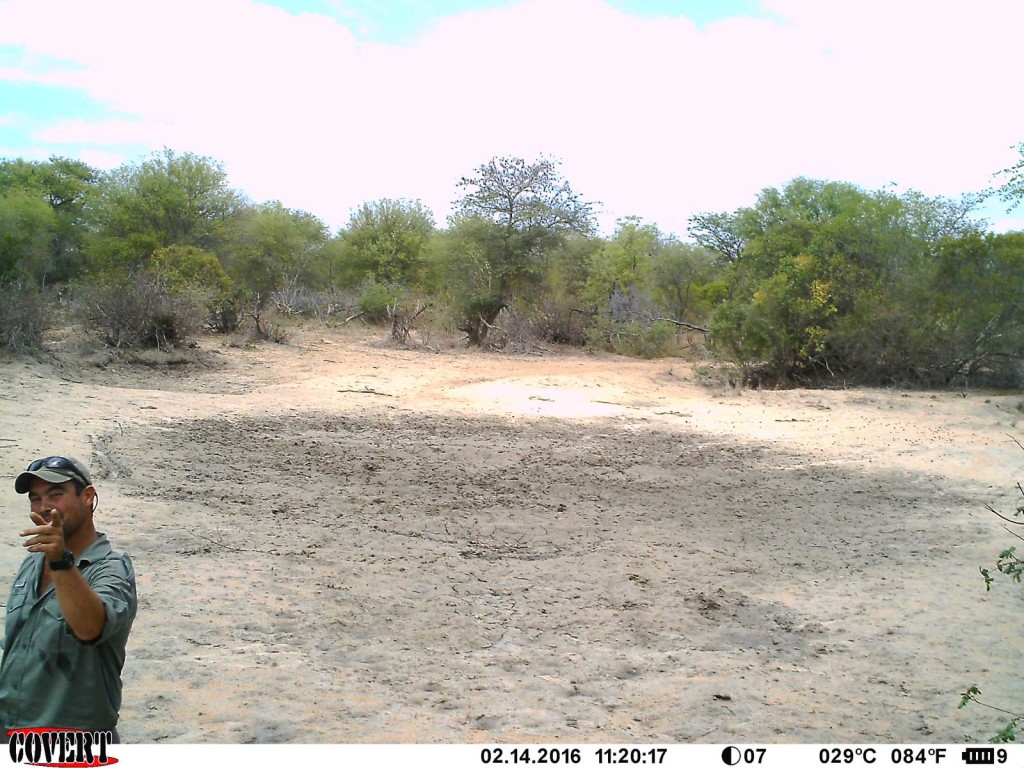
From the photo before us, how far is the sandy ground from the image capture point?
389 centimetres

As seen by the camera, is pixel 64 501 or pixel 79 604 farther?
pixel 64 501

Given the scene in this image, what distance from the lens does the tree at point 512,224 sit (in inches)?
1002

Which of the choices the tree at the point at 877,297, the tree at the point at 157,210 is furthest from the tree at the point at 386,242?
the tree at the point at 877,297

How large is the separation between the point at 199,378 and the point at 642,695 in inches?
494

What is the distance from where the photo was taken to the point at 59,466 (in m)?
2.51

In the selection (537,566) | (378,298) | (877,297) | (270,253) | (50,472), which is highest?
(270,253)

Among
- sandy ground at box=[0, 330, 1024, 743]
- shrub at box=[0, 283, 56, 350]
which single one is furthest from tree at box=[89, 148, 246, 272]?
sandy ground at box=[0, 330, 1024, 743]

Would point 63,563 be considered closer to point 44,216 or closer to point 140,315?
point 140,315

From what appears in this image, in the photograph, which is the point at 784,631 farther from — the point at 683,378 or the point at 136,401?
the point at 683,378

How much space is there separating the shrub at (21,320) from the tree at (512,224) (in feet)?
41.4

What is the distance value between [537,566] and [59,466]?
4.06 meters

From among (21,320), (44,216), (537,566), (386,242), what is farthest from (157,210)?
(537,566)
